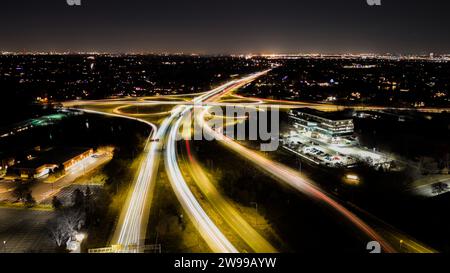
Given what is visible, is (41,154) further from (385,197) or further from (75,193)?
(385,197)

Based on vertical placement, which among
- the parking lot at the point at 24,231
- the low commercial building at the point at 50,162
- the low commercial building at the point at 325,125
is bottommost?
the parking lot at the point at 24,231

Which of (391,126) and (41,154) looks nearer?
(41,154)

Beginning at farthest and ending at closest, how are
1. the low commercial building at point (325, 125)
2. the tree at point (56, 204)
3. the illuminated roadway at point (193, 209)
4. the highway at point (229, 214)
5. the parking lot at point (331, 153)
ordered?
the low commercial building at point (325, 125) < the parking lot at point (331, 153) < the tree at point (56, 204) < the highway at point (229, 214) < the illuminated roadway at point (193, 209)

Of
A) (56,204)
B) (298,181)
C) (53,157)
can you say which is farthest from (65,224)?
(298,181)

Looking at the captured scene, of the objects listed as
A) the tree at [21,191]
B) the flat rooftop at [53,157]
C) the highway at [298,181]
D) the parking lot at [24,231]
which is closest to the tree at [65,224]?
the parking lot at [24,231]

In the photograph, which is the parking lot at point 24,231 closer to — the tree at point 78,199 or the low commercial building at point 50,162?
the tree at point 78,199
